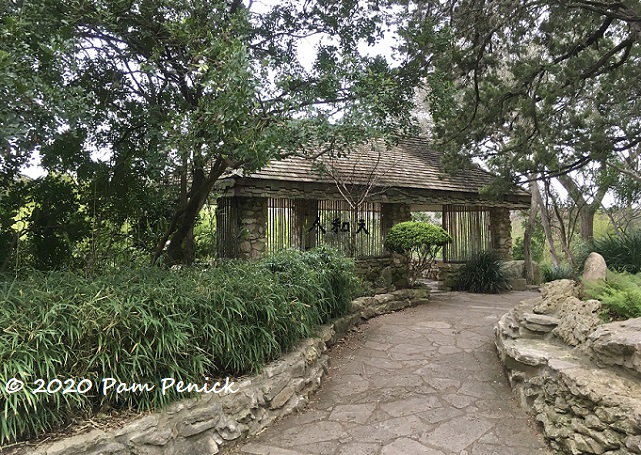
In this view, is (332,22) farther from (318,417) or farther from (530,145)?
(318,417)

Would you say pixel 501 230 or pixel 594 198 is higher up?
pixel 594 198

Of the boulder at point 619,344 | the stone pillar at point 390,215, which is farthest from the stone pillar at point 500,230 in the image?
the boulder at point 619,344

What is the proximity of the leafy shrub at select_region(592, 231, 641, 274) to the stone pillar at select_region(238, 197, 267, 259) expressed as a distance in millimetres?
6171

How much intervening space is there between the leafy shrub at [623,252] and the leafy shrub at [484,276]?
Answer: 3.33 meters

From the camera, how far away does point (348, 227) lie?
10094 mm

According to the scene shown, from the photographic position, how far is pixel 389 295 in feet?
26.9

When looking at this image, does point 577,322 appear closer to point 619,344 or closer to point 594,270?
point 619,344

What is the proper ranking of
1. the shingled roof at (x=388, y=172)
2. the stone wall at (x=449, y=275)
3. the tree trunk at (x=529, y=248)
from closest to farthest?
the shingled roof at (x=388, y=172) < the stone wall at (x=449, y=275) < the tree trunk at (x=529, y=248)

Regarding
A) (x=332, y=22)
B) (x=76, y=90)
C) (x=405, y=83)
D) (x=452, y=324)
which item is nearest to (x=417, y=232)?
(x=452, y=324)

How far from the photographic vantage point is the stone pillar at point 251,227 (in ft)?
28.3

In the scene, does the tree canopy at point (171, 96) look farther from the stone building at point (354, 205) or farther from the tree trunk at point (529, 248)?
the tree trunk at point (529, 248)

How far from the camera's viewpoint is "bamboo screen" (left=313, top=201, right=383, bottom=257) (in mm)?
9820

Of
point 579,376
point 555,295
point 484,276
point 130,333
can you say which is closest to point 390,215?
point 484,276

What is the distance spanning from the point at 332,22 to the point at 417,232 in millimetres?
4463
